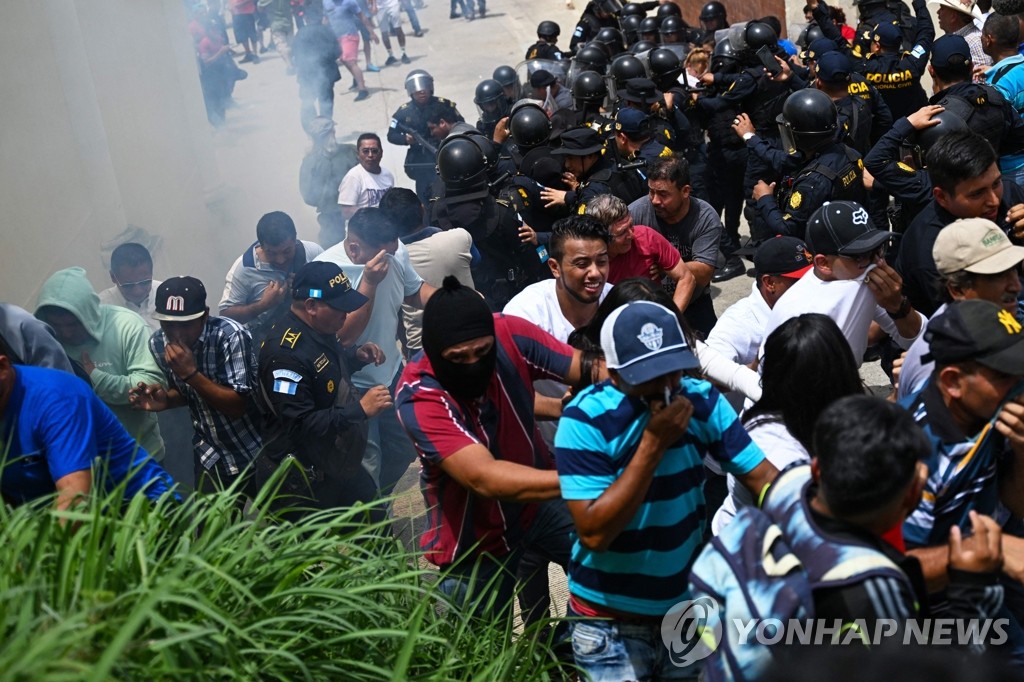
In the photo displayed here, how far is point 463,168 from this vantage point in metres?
5.85

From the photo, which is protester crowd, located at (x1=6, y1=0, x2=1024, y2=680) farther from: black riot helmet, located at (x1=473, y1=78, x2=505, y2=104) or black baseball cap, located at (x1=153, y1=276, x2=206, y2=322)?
black riot helmet, located at (x1=473, y1=78, x2=505, y2=104)

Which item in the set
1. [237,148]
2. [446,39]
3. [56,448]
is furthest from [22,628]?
[446,39]

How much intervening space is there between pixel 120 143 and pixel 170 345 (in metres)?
4.84

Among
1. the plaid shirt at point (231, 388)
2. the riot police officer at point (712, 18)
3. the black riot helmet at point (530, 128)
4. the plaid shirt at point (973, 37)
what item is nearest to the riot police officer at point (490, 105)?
the riot police officer at point (712, 18)

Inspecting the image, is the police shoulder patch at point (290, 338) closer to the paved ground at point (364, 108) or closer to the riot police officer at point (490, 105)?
the paved ground at point (364, 108)

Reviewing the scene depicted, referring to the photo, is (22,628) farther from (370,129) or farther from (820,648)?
(370,129)

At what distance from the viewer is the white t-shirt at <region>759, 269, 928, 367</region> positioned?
3719 millimetres

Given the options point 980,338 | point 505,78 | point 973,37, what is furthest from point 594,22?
point 980,338

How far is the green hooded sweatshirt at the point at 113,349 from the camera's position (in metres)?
4.54

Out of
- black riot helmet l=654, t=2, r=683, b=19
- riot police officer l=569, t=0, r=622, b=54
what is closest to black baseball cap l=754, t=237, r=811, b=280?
black riot helmet l=654, t=2, r=683, b=19

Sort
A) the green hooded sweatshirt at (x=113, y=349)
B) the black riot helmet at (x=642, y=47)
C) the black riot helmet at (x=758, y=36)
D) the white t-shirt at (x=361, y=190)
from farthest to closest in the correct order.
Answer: the black riot helmet at (x=642, y=47) → the black riot helmet at (x=758, y=36) → the white t-shirt at (x=361, y=190) → the green hooded sweatshirt at (x=113, y=349)

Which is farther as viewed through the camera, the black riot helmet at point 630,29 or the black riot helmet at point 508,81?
the black riot helmet at point 630,29

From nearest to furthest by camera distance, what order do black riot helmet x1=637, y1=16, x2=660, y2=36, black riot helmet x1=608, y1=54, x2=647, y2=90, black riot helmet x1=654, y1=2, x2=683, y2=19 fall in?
black riot helmet x1=608, y1=54, x2=647, y2=90, black riot helmet x1=637, y1=16, x2=660, y2=36, black riot helmet x1=654, y1=2, x2=683, y2=19

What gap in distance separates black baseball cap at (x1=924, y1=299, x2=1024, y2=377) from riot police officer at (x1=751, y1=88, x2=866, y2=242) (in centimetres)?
274
